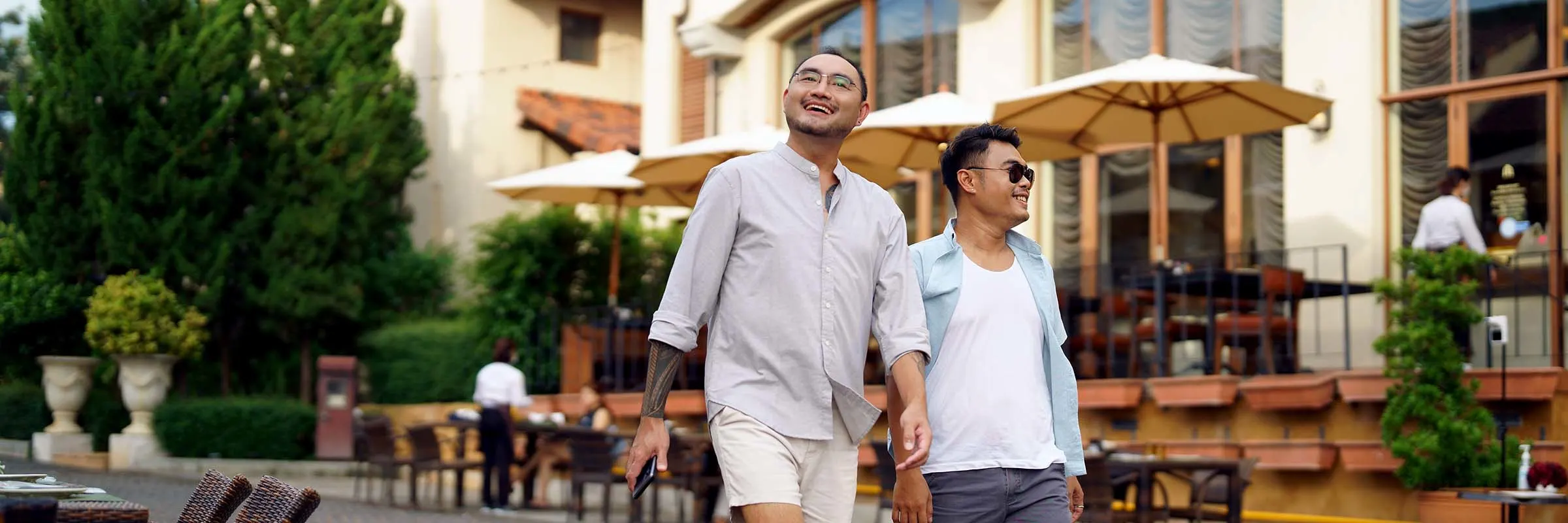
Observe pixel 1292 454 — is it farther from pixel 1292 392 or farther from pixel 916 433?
pixel 916 433

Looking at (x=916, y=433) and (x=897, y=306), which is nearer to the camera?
(x=916, y=433)

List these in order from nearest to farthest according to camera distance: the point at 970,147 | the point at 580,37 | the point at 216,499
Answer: the point at 216,499 → the point at 970,147 → the point at 580,37

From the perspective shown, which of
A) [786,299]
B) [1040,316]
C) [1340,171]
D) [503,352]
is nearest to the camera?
[786,299]

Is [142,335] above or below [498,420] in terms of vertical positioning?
above

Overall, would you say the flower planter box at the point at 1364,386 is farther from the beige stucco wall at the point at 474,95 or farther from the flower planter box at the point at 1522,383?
the beige stucco wall at the point at 474,95

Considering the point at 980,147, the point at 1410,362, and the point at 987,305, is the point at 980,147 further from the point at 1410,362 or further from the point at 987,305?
the point at 1410,362

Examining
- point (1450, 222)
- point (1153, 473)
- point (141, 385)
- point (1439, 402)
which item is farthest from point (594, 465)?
point (141, 385)

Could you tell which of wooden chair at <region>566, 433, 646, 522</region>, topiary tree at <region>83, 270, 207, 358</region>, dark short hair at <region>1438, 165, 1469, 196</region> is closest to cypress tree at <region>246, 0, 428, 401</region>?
topiary tree at <region>83, 270, 207, 358</region>

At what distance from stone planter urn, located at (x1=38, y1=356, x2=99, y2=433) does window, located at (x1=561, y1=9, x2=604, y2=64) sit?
8689 mm

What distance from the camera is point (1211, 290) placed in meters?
12.9

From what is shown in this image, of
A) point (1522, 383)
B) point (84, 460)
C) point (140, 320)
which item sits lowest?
point (84, 460)

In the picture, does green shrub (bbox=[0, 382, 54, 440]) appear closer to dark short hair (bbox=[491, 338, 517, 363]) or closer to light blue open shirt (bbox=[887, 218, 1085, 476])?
dark short hair (bbox=[491, 338, 517, 363])

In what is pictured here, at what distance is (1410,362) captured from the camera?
11.2m

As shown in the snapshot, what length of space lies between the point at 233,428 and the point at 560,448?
5.67 m
